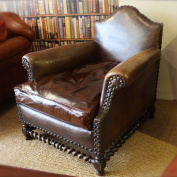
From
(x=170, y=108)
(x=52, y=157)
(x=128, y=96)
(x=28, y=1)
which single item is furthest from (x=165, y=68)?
(x=28, y=1)

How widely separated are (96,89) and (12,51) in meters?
1.00

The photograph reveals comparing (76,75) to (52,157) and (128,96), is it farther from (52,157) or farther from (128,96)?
(52,157)

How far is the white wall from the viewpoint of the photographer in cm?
180

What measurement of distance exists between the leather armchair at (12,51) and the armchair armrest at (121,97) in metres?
1.10

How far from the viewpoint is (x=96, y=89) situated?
131cm

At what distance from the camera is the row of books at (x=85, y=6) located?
89.7 inches

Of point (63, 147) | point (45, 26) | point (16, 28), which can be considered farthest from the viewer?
point (45, 26)

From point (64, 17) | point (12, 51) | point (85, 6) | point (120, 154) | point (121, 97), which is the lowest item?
point (120, 154)

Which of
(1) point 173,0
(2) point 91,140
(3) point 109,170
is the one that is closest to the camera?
(2) point 91,140

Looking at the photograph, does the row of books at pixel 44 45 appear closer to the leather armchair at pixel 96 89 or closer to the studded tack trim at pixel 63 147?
the leather armchair at pixel 96 89

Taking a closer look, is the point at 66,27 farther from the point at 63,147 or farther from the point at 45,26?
the point at 63,147

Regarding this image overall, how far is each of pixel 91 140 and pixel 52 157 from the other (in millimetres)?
382

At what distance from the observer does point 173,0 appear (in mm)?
1762

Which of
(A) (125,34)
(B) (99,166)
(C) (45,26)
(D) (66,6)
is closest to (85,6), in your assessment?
(D) (66,6)
